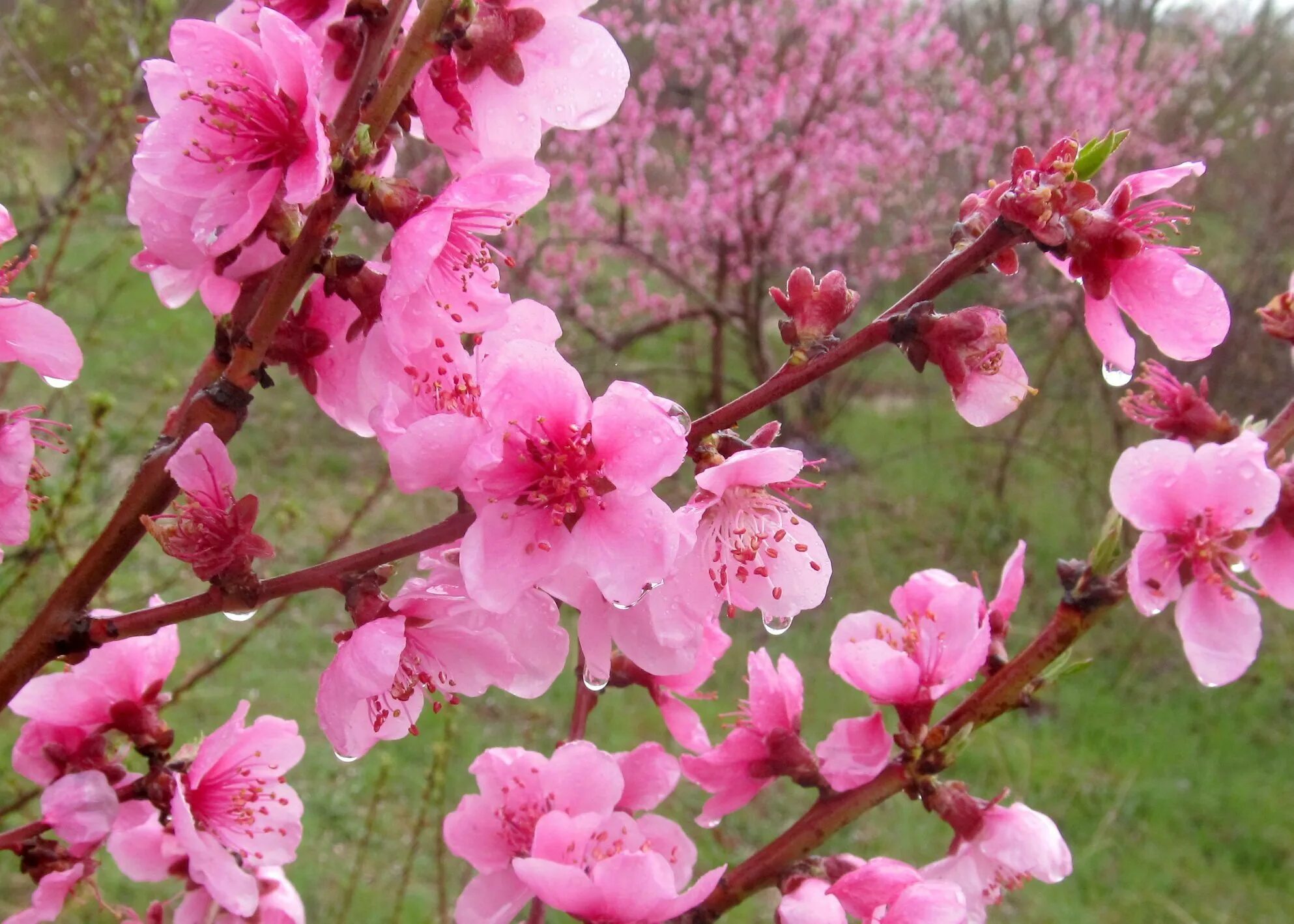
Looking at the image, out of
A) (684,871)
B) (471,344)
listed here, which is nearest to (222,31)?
(471,344)

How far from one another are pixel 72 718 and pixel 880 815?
379 centimetres

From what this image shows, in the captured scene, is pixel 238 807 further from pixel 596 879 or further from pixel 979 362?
pixel 979 362

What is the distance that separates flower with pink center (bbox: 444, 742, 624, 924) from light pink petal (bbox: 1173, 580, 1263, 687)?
0.61m

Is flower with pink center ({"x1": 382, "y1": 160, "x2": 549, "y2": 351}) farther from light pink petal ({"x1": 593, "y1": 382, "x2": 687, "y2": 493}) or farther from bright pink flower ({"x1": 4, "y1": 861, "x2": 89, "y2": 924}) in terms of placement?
bright pink flower ({"x1": 4, "y1": 861, "x2": 89, "y2": 924})

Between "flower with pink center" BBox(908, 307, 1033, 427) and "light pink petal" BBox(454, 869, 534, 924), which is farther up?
"flower with pink center" BBox(908, 307, 1033, 427)

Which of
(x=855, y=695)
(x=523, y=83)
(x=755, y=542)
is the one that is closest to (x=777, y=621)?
(x=755, y=542)

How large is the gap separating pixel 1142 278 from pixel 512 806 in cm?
82

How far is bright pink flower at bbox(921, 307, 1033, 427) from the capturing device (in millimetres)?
876

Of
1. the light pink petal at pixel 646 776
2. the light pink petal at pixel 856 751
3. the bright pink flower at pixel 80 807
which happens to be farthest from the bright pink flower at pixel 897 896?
the bright pink flower at pixel 80 807

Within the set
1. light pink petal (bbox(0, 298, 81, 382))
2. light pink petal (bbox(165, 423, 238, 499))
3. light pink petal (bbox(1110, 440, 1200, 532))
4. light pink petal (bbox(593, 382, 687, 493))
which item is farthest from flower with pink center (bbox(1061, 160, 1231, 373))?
light pink petal (bbox(0, 298, 81, 382))

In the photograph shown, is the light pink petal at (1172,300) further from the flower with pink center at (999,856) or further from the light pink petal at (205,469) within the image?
the light pink petal at (205,469)

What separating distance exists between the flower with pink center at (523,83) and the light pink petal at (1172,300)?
1.58 feet

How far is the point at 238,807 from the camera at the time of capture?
3.51 ft

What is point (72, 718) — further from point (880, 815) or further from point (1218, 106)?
point (1218, 106)
